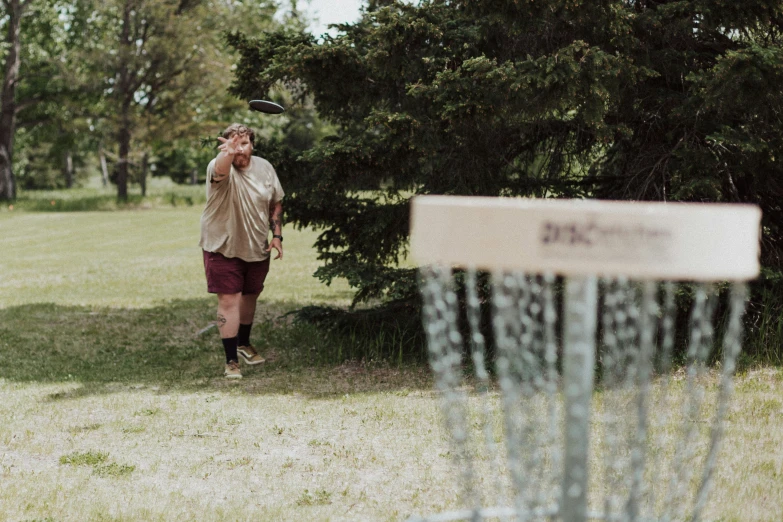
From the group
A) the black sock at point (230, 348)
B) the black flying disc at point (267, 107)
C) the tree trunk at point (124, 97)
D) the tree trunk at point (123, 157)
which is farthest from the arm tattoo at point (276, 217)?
the tree trunk at point (123, 157)

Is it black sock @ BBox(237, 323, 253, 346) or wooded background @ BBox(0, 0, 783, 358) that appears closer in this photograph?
wooded background @ BBox(0, 0, 783, 358)

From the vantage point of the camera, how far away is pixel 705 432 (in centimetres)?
458

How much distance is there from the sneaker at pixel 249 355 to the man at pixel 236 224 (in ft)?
→ 1.12

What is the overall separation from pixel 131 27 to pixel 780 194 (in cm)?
3015

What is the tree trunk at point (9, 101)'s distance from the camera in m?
31.5

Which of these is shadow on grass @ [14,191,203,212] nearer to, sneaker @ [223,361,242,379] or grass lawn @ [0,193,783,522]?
grass lawn @ [0,193,783,522]

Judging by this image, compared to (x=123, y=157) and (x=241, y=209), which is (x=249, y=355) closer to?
(x=241, y=209)

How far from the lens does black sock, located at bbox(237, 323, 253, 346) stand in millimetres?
7105

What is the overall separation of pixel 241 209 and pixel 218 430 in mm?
1947

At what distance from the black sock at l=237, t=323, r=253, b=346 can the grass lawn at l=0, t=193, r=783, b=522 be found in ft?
0.92

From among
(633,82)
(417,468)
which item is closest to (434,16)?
(633,82)

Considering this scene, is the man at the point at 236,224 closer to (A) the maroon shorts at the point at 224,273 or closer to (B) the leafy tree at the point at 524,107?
(A) the maroon shorts at the point at 224,273

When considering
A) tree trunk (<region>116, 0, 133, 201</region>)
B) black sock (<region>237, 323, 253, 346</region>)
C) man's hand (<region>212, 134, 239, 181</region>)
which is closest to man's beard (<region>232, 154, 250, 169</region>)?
man's hand (<region>212, 134, 239, 181</region>)

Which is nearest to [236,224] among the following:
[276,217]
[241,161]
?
[276,217]
